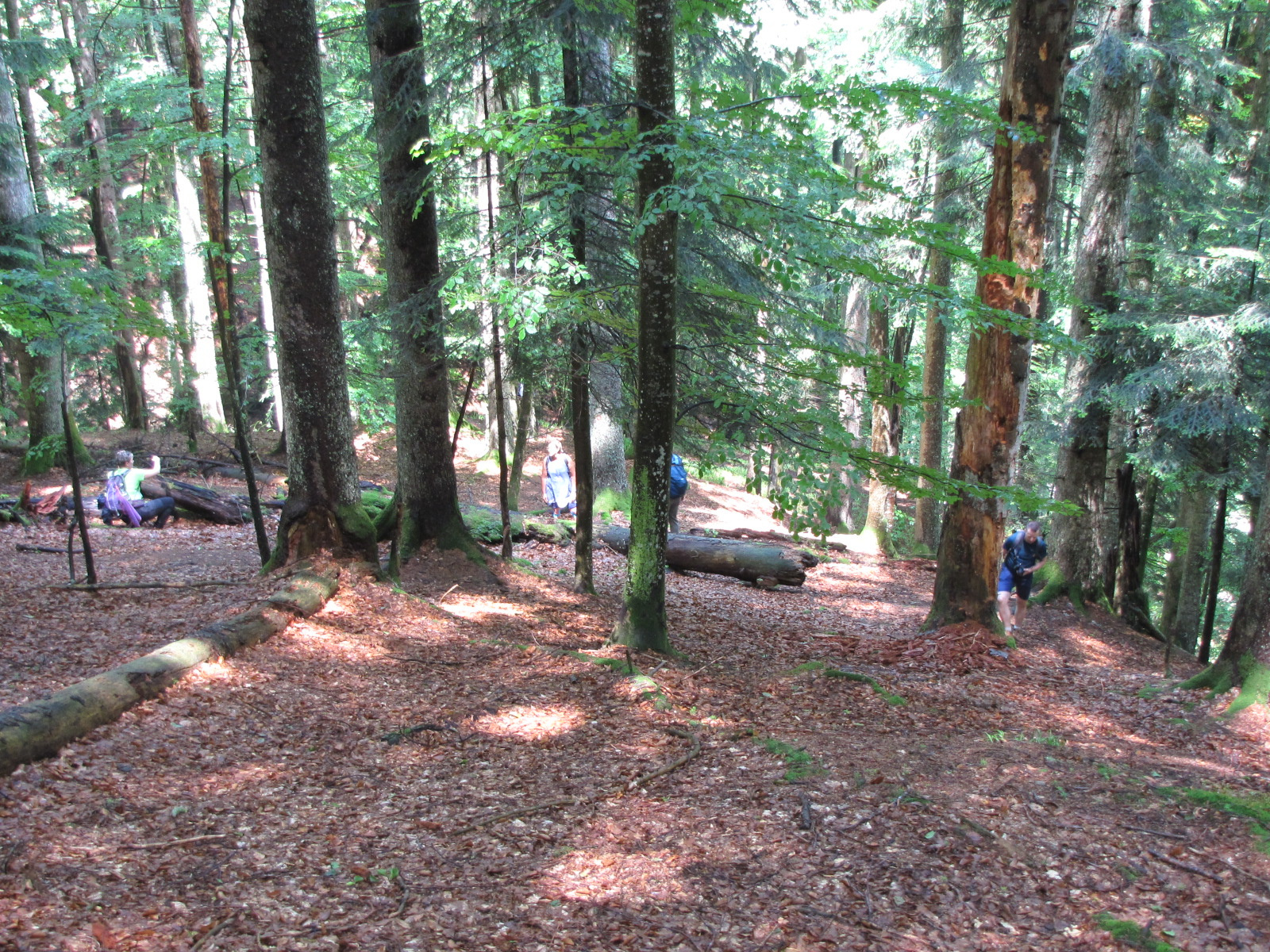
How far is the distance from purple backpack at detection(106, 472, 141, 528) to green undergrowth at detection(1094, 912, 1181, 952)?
12.9 meters

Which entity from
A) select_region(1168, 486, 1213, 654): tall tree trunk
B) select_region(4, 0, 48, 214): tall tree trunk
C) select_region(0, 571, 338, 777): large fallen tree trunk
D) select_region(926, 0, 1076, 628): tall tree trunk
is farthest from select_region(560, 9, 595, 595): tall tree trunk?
select_region(4, 0, 48, 214): tall tree trunk

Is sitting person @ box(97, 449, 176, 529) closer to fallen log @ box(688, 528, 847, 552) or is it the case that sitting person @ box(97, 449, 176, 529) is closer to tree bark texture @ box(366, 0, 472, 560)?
tree bark texture @ box(366, 0, 472, 560)

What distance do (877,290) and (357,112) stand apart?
14254 mm

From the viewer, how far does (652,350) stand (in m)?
6.27

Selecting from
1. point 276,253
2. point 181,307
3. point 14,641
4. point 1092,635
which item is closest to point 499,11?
point 276,253

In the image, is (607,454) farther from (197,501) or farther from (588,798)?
(588,798)

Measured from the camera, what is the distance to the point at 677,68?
9.17 meters

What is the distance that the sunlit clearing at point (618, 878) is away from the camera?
3.51 metres

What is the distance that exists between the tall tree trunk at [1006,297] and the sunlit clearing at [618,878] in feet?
18.5

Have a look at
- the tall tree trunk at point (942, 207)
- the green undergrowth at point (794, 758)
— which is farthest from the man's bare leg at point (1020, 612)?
the green undergrowth at point (794, 758)

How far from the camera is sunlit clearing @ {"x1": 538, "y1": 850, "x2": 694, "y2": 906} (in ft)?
11.5

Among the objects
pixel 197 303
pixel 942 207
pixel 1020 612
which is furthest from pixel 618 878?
pixel 197 303

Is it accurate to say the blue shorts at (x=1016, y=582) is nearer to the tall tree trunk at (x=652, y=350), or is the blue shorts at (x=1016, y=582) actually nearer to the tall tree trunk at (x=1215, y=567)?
the tall tree trunk at (x=652, y=350)

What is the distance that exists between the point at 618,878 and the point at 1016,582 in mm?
8362
